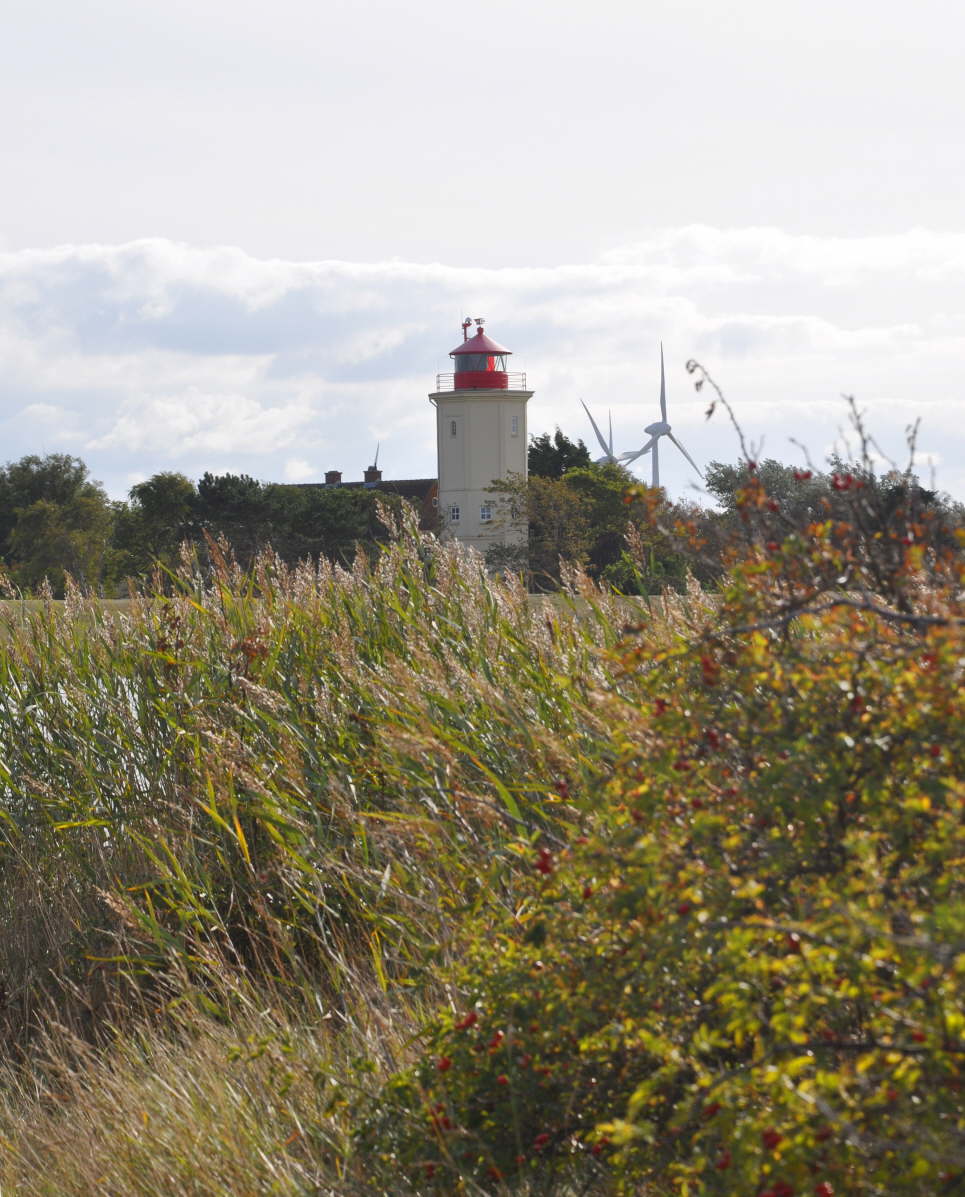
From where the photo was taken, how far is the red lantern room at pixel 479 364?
204ft

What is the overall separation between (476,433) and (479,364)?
3.55 metres

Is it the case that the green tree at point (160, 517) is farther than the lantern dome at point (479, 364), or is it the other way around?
the lantern dome at point (479, 364)

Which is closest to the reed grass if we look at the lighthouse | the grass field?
the grass field

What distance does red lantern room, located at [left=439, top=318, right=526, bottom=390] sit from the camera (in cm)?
6212

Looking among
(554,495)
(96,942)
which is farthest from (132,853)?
(554,495)

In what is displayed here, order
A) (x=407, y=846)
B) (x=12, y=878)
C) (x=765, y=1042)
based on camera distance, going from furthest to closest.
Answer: (x=12, y=878) → (x=407, y=846) → (x=765, y=1042)

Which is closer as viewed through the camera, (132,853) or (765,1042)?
(765,1042)

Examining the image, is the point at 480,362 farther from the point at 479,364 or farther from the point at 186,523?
the point at 186,523

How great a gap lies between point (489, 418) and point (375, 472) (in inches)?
557

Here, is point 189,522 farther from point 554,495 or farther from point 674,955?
point 674,955

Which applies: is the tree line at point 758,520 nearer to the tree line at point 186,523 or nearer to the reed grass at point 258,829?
the reed grass at point 258,829

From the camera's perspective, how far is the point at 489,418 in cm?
6166

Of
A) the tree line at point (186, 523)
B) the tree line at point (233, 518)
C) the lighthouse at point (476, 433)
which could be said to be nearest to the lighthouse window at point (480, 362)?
the lighthouse at point (476, 433)

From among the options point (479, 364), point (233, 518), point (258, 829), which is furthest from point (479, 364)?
point (258, 829)
